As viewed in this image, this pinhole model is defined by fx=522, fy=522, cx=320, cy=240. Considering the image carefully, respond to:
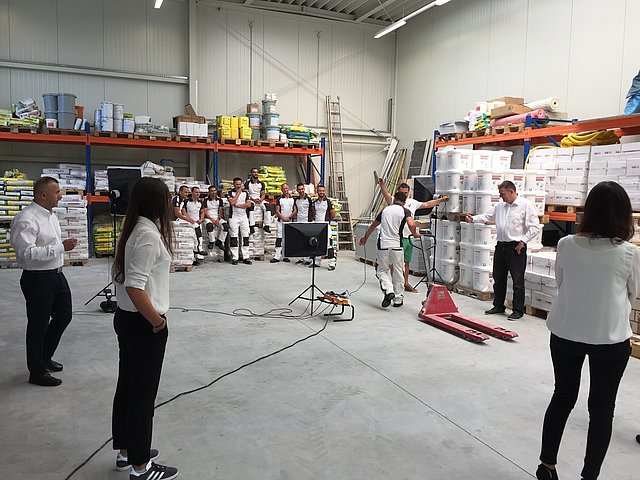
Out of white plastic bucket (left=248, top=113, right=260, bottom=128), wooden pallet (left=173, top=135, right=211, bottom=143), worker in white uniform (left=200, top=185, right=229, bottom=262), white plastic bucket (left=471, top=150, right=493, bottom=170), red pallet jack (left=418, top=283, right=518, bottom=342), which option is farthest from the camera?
white plastic bucket (left=248, top=113, right=260, bottom=128)

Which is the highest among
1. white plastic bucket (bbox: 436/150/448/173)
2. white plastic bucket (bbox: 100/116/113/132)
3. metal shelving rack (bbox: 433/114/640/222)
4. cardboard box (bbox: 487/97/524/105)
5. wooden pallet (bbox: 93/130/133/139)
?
cardboard box (bbox: 487/97/524/105)

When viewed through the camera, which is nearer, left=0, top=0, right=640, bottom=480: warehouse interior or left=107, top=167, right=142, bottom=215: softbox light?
left=0, top=0, right=640, bottom=480: warehouse interior

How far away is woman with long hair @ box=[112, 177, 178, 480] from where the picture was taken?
272 centimetres

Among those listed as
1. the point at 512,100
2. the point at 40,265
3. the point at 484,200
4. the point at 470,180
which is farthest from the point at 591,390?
the point at 512,100

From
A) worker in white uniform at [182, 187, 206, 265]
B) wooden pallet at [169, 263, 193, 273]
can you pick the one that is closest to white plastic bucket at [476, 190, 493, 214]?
wooden pallet at [169, 263, 193, 273]

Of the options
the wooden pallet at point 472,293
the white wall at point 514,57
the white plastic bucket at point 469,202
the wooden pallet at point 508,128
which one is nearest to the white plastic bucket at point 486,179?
the white plastic bucket at point 469,202

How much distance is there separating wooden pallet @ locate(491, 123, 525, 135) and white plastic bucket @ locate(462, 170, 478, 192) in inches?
72.6

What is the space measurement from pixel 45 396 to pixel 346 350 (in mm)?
2922

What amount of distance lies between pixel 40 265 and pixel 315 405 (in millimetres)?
2509

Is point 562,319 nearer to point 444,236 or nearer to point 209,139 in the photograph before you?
point 444,236

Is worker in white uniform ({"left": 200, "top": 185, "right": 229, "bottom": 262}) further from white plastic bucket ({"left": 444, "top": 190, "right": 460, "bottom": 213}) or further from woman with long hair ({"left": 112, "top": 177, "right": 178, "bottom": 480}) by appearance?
woman with long hair ({"left": 112, "top": 177, "right": 178, "bottom": 480})

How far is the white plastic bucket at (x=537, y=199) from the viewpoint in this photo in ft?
27.1

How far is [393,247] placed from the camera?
7.74 metres

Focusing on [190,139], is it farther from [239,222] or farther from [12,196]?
[12,196]
